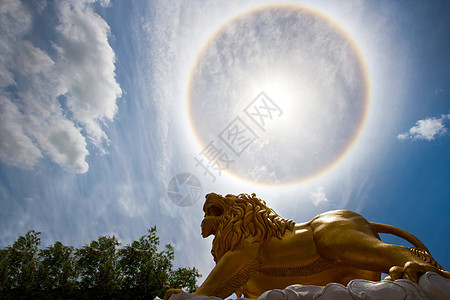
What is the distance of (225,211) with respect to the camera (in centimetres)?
379

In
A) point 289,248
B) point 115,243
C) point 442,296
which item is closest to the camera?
point 442,296

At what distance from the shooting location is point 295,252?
2963mm

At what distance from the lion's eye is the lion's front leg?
0.79 meters

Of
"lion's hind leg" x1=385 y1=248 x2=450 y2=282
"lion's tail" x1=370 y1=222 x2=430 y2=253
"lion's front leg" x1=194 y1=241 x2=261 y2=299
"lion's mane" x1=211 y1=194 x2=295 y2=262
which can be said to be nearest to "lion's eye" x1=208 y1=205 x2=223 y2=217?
"lion's mane" x1=211 y1=194 x2=295 y2=262

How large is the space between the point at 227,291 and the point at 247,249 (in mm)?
540

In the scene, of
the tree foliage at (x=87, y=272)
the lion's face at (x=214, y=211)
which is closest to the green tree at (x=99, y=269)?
the tree foliage at (x=87, y=272)

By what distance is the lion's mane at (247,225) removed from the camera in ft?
10.7

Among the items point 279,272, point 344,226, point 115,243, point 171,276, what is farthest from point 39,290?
point 344,226

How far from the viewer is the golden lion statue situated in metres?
2.44

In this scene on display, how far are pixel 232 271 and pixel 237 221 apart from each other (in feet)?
2.36

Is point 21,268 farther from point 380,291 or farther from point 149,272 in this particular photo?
point 380,291

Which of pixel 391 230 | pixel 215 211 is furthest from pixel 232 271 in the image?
pixel 391 230

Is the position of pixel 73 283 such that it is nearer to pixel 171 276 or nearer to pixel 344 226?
pixel 171 276

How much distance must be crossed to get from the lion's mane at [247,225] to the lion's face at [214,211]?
71 mm
